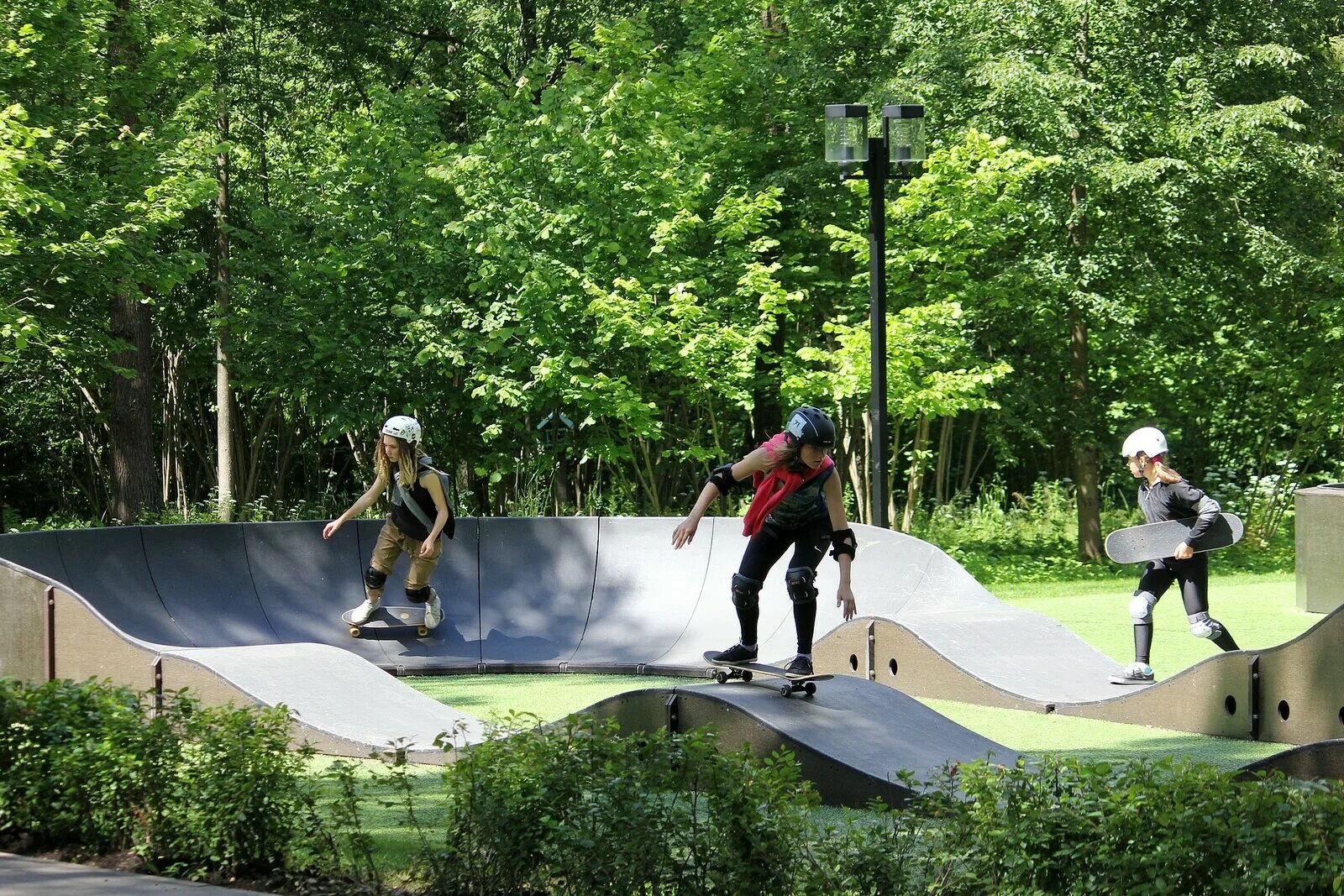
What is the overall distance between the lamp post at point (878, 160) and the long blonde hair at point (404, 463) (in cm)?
409

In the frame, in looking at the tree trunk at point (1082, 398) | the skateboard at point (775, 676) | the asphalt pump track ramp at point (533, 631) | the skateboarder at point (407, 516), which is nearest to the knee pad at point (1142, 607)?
the asphalt pump track ramp at point (533, 631)

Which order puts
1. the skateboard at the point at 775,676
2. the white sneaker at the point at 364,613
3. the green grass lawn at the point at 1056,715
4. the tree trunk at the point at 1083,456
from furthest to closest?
the tree trunk at the point at 1083,456 → the white sneaker at the point at 364,613 → the skateboard at the point at 775,676 → the green grass lawn at the point at 1056,715

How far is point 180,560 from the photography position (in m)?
12.8

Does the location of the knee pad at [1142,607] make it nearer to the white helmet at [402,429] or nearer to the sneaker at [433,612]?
the white helmet at [402,429]

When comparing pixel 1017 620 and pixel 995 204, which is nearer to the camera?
pixel 1017 620

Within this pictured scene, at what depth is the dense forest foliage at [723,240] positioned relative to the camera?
16.6 m

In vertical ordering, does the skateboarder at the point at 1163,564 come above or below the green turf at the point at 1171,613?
above

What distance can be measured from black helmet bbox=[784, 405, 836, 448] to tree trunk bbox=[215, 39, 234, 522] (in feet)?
40.2

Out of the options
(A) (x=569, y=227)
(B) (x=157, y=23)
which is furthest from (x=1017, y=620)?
(B) (x=157, y=23)

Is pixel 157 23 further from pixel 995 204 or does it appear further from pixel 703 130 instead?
pixel 995 204

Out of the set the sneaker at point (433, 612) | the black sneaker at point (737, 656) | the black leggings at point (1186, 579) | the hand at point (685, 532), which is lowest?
the sneaker at point (433, 612)

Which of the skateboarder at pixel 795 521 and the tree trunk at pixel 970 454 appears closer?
the skateboarder at pixel 795 521

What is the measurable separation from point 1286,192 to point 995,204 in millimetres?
4813

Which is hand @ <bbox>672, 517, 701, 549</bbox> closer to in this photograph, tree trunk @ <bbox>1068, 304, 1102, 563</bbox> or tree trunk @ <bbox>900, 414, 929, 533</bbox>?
tree trunk @ <bbox>900, 414, 929, 533</bbox>
